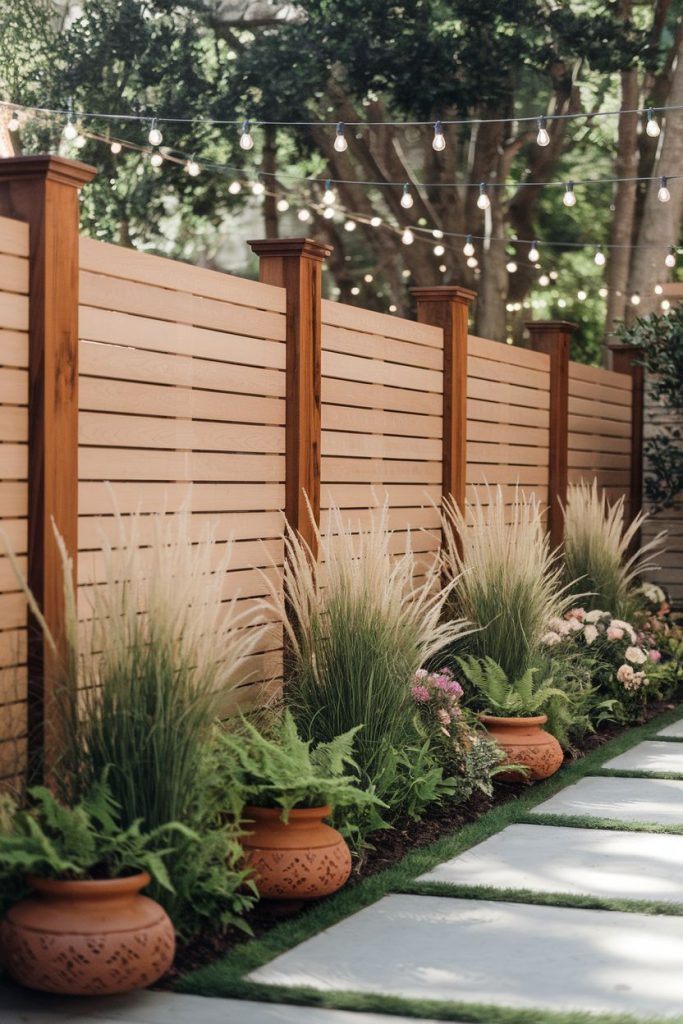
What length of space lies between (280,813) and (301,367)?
2088mm

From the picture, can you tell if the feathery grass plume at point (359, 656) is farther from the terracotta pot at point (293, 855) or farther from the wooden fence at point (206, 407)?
the terracotta pot at point (293, 855)

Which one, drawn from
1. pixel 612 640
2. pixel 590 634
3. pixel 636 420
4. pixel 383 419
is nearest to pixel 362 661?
pixel 383 419

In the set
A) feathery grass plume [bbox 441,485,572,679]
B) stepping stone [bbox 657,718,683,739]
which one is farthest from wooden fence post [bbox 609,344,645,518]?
feathery grass plume [bbox 441,485,572,679]

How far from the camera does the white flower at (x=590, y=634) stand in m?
6.91

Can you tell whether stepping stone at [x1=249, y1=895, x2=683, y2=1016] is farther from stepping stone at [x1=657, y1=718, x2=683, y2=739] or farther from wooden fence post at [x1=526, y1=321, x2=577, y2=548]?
wooden fence post at [x1=526, y1=321, x2=577, y2=548]

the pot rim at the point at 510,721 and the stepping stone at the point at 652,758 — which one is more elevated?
the pot rim at the point at 510,721

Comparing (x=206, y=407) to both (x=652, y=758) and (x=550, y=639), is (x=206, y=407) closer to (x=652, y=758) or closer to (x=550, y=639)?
(x=550, y=639)

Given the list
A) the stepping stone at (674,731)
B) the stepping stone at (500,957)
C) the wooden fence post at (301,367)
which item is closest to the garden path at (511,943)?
the stepping stone at (500,957)

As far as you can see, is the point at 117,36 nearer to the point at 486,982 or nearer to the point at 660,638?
the point at 660,638

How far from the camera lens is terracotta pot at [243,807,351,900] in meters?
3.70

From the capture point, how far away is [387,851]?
439 centimetres

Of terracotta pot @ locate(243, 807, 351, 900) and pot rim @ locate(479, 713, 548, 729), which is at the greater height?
pot rim @ locate(479, 713, 548, 729)

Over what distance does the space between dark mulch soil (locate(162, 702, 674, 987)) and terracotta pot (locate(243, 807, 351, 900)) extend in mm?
69

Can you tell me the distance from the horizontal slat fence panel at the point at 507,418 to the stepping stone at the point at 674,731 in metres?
1.42
